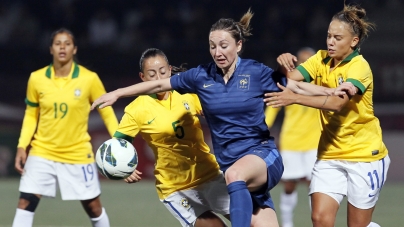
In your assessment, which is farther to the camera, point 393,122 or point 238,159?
point 393,122

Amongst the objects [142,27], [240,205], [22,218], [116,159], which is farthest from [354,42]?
[142,27]

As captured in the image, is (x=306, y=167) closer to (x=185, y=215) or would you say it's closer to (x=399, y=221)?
(x=399, y=221)

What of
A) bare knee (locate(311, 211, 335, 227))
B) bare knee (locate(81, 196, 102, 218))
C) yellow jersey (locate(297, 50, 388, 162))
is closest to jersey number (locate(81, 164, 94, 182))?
bare knee (locate(81, 196, 102, 218))

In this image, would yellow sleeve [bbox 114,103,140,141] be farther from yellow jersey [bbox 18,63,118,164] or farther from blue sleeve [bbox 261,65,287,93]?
yellow jersey [bbox 18,63,118,164]

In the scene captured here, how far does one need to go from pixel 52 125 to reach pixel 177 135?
1.85 m

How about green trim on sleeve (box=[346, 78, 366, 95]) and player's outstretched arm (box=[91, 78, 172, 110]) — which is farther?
green trim on sleeve (box=[346, 78, 366, 95])

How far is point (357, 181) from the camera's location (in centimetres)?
560

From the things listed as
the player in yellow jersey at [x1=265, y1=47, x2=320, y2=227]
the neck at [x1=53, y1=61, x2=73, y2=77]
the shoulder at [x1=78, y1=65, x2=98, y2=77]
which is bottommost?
the player in yellow jersey at [x1=265, y1=47, x2=320, y2=227]

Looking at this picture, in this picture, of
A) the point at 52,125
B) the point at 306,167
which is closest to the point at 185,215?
the point at 52,125

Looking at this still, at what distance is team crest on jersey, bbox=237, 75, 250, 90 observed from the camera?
5.19 metres

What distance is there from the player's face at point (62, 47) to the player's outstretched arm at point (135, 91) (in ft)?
6.32

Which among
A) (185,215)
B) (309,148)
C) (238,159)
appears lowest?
(309,148)

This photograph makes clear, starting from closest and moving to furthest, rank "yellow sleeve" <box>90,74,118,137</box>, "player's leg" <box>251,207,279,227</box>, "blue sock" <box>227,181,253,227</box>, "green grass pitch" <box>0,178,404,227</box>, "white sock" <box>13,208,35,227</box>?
"blue sock" <box>227,181,253,227</box> < "player's leg" <box>251,207,279,227</box> < "white sock" <box>13,208,35,227</box> < "yellow sleeve" <box>90,74,118,137</box> < "green grass pitch" <box>0,178,404,227</box>

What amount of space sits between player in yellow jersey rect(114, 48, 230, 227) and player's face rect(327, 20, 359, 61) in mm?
1131
